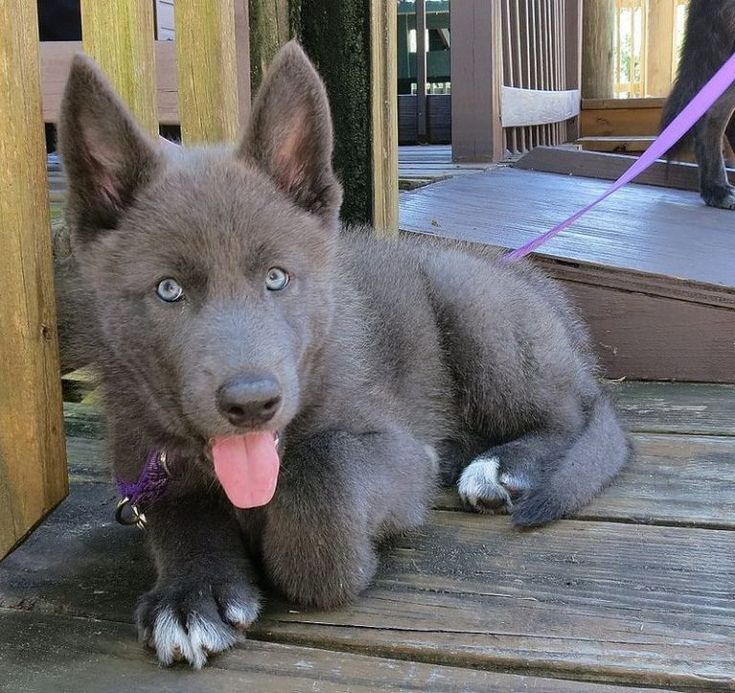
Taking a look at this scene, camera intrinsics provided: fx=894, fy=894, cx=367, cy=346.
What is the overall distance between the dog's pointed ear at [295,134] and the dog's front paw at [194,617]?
83 cm

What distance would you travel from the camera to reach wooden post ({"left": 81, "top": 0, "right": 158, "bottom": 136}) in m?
2.36

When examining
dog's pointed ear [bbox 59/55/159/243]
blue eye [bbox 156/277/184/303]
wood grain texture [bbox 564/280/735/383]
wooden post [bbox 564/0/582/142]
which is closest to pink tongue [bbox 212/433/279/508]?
blue eye [bbox 156/277/184/303]

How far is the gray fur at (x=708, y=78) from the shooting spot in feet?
17.0

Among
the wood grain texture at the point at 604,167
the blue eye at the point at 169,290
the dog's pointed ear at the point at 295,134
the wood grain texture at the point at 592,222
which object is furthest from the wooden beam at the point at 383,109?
the wood grain texture at the point at 604,167

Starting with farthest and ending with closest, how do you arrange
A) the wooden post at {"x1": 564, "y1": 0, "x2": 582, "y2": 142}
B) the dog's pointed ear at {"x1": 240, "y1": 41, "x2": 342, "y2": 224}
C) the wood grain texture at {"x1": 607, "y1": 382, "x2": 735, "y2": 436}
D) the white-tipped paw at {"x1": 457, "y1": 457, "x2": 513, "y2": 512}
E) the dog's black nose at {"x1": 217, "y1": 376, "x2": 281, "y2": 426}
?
the wooden post at {"x1": 564, "y1": 0, "x2": 582, "y2": 142} → the wood grain texture at {"x1": 607, "y1": 382, "x2": 735, "y2": 436} → the white-tipped paw at {"x1": 457, "y1": 457, "x2": 513, "y2": 512} → the dog's pointed ear at {"x1": 240, "y1": 41, "x2": 342, "y2": 224} → the dog's black nose at {"x1": 217, "y1": 376, "x2": 281, "y2": 426}

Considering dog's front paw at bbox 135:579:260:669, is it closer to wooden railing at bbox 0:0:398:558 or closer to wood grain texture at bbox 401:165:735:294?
wooden railing at bbox 0:0:398:558

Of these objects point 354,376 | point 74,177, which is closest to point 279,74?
point 74,177

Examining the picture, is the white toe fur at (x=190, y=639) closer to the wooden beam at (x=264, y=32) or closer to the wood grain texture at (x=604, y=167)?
the wooden beam at (x=264, y=32)

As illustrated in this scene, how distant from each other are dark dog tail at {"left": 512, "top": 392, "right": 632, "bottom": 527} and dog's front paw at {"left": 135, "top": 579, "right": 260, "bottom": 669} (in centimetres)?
73

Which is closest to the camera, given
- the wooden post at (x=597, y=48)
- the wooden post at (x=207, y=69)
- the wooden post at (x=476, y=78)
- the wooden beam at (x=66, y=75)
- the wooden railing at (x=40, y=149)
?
the wooden railing at (x=40, y=149)

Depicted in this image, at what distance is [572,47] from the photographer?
950cm

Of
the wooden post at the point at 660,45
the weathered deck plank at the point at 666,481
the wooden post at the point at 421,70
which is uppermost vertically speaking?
the wooden post at the point at 660,45

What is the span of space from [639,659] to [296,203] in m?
1.13

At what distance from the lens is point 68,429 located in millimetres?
3047
